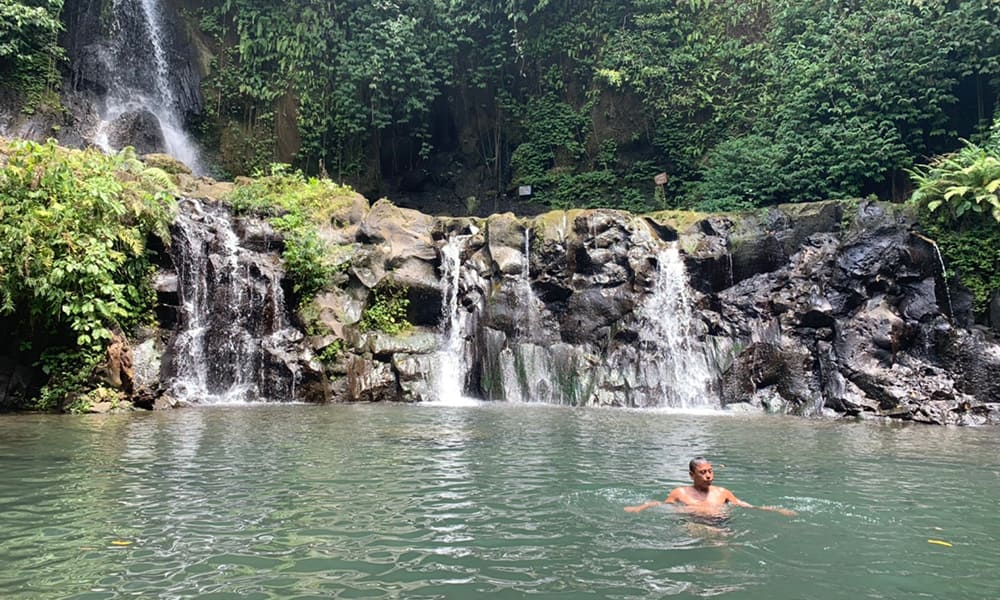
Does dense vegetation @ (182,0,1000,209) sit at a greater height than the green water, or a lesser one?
greater

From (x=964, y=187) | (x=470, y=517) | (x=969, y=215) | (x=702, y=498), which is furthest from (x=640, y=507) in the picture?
(x=969, y=215)

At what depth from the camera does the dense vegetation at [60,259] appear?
12.4 meters

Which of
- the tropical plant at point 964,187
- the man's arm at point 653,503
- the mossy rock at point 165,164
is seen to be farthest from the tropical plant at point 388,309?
the tropical plant at point 964,187

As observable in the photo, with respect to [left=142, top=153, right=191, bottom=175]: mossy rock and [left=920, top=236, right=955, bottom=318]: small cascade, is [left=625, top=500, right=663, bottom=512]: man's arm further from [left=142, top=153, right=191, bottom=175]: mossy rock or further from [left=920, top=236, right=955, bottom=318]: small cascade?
[left=142, top=153, right=191, bottom=175]: mossy rock

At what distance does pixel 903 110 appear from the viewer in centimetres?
1986

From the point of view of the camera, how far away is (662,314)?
56.5 feet

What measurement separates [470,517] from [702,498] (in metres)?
1.94

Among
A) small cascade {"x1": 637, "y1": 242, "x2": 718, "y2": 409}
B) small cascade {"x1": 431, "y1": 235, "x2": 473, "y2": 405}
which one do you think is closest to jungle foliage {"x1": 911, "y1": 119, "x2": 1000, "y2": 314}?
small cascade {"x1": 637, "y1": 242, "x2": 718, "y2": 409}

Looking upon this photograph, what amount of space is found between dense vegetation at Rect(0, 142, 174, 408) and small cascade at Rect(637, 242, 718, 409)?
11089 mm

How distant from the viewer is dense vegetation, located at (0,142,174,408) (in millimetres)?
12367

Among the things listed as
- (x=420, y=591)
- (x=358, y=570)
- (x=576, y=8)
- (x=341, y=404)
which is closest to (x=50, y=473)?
(x=358, y=570)

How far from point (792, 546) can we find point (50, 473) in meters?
6.75

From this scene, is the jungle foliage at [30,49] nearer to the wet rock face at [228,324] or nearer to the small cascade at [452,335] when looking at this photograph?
the wet rock face at [228,324]

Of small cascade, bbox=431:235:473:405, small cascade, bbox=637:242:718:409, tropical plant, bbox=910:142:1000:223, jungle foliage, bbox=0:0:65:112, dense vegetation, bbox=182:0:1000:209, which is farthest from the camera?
dense vegetation, bbox=182:0:1000:209
